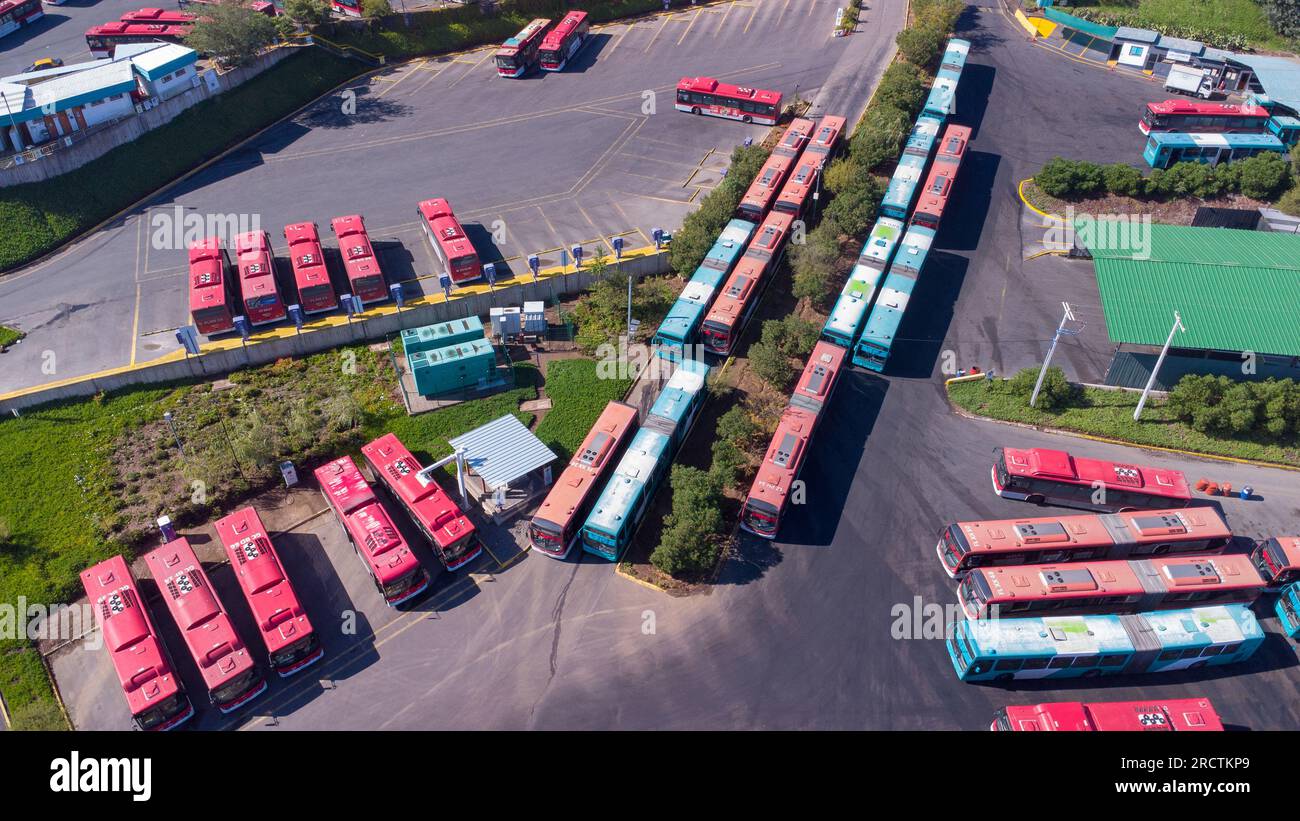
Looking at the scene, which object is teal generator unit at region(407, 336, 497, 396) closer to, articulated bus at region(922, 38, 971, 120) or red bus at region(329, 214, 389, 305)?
red bus at region(329, 214, 389, 305)

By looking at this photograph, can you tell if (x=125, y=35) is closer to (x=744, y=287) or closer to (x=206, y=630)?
(x=744, y=287)

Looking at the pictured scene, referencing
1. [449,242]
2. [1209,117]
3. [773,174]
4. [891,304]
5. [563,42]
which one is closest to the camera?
[891,304]

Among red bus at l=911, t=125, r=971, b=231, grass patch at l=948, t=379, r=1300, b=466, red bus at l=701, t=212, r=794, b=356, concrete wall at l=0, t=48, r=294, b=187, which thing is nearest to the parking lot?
concrete wall at l=0, t=48, r=294, b=187

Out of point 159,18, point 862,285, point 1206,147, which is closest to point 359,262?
point 862,285

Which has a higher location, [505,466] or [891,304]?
[891,304]

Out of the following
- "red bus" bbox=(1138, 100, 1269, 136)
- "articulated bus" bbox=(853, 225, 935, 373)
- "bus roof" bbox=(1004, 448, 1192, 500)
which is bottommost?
"bus roof" bbox=(1004, 448, 1192, 500)

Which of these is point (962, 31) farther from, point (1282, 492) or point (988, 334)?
point (1282, 492)
